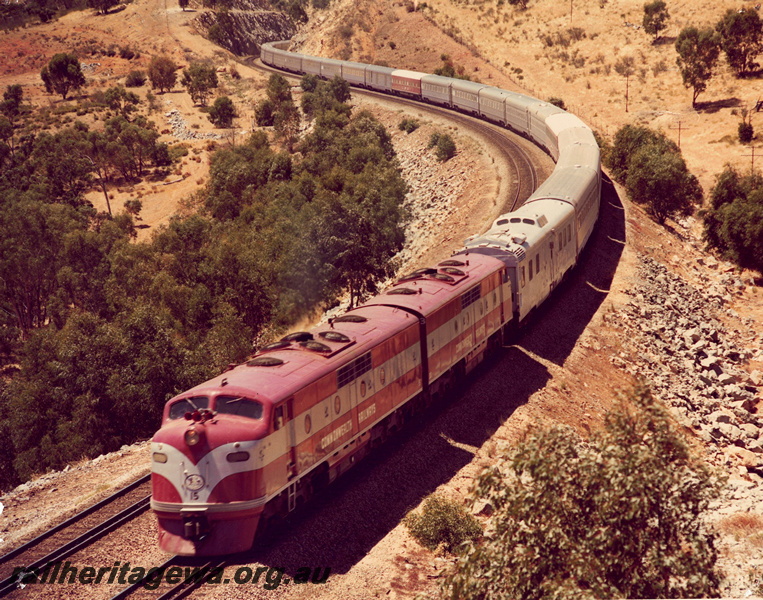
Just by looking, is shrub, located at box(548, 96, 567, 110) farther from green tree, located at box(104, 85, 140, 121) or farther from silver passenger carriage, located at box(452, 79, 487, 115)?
green tree, located at box(104, 85, 140, 121)

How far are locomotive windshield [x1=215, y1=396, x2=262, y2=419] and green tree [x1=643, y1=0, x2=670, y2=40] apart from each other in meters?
104

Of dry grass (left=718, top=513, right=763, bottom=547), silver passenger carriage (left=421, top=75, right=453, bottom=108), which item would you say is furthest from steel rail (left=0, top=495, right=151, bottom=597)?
silver passenger carriage (left=421, top=75, right=453, bottom=108)

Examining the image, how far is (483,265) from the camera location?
95.9 feet

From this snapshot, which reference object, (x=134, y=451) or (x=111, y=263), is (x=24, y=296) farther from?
(x=134, y=451)

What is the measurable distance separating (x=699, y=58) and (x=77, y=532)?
87245 mm

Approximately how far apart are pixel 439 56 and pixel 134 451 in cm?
10304

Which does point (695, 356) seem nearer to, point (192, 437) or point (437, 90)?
point (192, 437)

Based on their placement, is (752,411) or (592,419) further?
(752,411)

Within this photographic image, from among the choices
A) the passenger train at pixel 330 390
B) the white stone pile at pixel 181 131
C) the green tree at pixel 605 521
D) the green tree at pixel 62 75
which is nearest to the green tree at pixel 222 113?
the white stone pile at pixel 181 131

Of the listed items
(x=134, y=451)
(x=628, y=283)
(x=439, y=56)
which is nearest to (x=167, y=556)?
(x=134, y=451)

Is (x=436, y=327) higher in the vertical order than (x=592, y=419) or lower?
higher

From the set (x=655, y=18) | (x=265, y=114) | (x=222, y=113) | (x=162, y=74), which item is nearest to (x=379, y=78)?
(x=265, y=114)

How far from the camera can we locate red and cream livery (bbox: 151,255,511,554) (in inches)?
675

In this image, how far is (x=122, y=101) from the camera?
119500 millimetres
